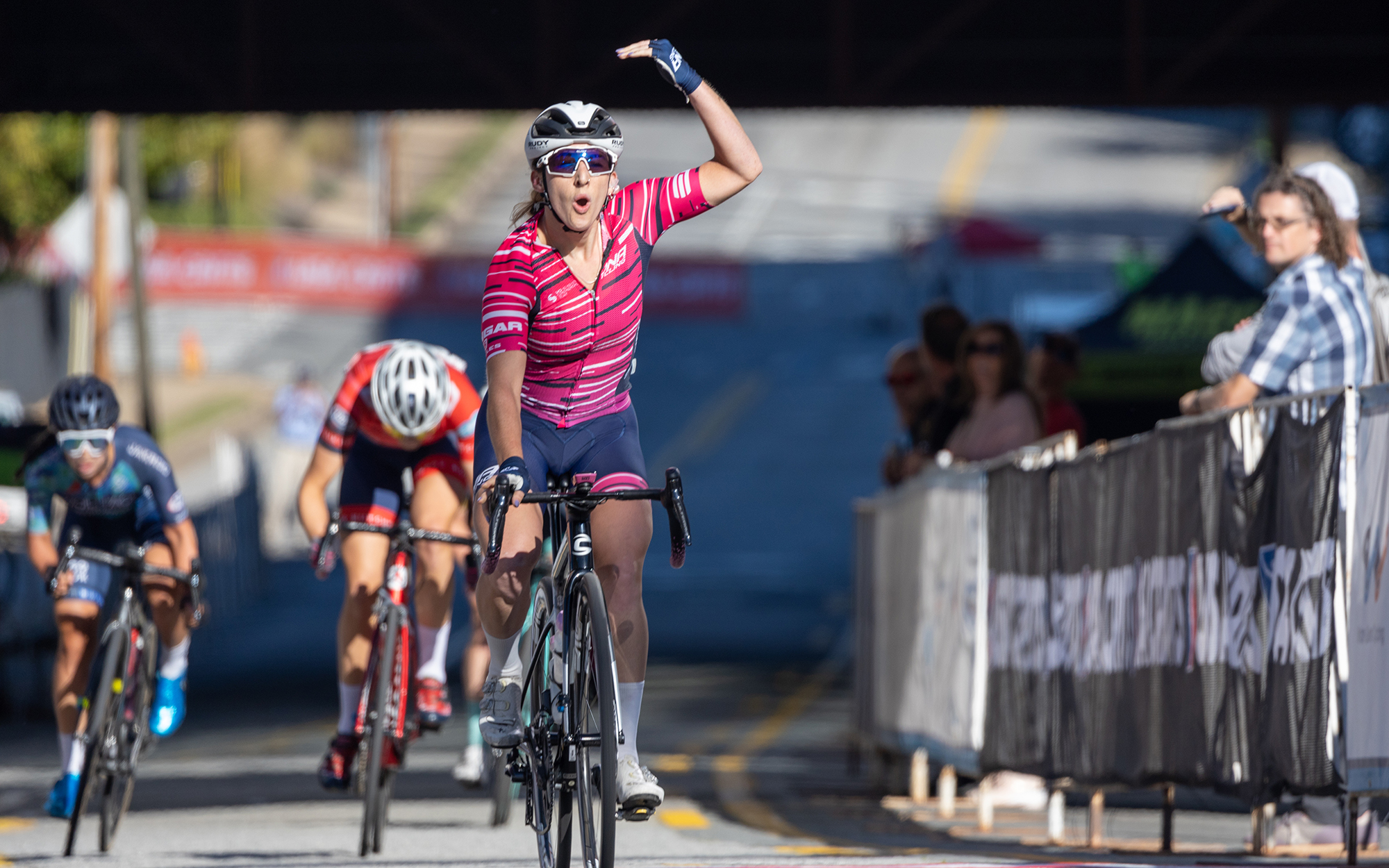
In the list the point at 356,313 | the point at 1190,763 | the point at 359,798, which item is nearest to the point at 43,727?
the point at 359,798

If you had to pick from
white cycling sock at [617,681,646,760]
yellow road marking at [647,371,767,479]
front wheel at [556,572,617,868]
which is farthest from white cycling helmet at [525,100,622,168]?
yellow road marking at [647,371,767,479]

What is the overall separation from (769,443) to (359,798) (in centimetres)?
2703

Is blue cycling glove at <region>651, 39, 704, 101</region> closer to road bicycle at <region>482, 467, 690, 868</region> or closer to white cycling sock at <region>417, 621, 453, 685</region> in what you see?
road bicycle at <region>482, 467, 690, 868</region>

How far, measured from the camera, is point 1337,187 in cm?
866

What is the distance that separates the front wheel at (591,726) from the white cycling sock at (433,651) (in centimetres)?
338

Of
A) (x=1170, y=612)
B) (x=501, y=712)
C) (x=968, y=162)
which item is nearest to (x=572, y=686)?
(x=501, y=712)

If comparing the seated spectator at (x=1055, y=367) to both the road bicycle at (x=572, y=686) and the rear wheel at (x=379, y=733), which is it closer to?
the rear wheel at (x=379, y=733)

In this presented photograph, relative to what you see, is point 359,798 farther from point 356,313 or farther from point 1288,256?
point 356,313

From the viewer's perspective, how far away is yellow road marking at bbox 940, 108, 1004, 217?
2453 inches

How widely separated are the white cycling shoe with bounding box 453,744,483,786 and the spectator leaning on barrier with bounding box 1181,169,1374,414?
4.00 metres

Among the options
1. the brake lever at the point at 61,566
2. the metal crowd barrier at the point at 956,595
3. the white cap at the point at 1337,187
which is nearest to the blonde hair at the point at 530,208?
the metal crowd barrier at the point at 956,595

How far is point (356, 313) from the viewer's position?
49594 mm

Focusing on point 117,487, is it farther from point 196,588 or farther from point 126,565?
point 196,588

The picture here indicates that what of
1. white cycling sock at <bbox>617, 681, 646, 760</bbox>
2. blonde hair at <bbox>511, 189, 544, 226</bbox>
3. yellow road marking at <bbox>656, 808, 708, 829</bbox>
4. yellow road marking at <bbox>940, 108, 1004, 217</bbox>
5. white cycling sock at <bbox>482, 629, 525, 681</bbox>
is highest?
yellow road marking at <bbox>940, 108, 1004, 217</bbox>
